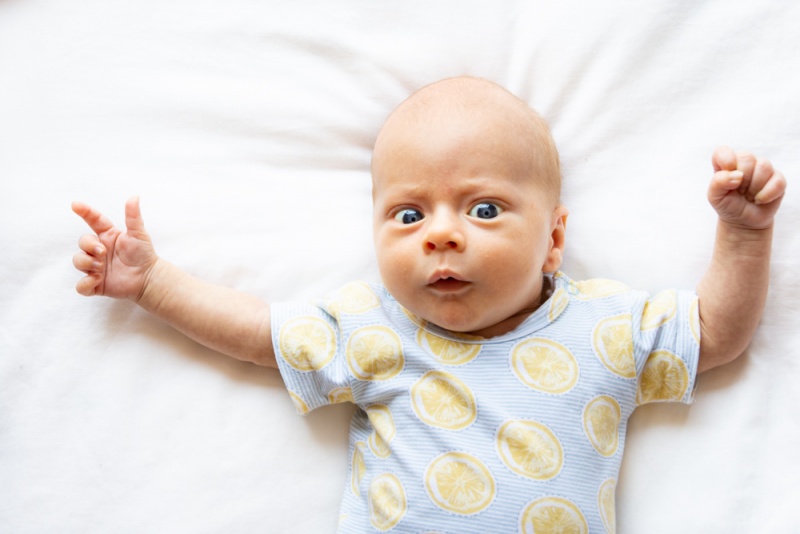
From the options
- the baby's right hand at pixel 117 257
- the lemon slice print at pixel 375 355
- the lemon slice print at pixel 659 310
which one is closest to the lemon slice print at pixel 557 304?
the lemon slice print at pixel 659 310

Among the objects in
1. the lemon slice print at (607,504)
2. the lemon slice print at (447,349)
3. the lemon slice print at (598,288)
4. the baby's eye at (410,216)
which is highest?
the baby's eye at (410,216)

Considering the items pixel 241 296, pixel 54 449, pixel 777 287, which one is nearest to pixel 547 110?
pixel 777 287

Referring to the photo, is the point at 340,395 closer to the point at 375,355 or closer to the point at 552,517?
the point at 375,355

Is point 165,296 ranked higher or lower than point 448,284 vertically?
lower

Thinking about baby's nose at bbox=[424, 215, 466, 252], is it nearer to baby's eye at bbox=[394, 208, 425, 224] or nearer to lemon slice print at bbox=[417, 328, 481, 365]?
baby's eye at bbox=[394, 208, 425, 224]

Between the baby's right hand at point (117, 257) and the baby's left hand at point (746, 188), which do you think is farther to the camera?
the baby's right hand at point (117, 257)

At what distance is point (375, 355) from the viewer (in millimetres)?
1125

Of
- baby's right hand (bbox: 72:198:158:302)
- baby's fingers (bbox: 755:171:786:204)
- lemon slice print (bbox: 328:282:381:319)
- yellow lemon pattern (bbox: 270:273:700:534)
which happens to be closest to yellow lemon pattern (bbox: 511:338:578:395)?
yellow lemon pattern (bbox: 270:273:700:534)

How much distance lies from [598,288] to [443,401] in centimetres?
28

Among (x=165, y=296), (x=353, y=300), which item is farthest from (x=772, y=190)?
(x=165, y=296)

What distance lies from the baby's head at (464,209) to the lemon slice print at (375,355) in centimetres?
6

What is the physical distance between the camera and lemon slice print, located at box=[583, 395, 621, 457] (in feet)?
3.54

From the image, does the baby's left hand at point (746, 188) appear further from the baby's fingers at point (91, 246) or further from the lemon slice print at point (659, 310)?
the baby's fingers at point (91, 246)

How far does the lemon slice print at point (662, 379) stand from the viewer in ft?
3.63
